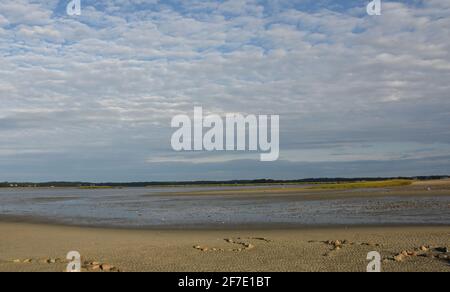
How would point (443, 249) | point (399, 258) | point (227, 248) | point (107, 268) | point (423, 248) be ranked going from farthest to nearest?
point (227, 248) < point (423, 248) < point (443, 249) < point (399, 258) < point (107, 268)

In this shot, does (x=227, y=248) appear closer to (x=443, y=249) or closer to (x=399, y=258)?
(x=399, y=258)

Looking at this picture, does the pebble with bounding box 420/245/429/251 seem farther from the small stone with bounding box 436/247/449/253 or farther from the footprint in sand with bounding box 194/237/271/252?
the footprint in sand with bounding box 194/237/271/252

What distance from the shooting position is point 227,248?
58.0 ft

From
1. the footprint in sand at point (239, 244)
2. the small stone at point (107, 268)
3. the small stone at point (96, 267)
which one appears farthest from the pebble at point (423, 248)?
the small stone at point (96, 267)

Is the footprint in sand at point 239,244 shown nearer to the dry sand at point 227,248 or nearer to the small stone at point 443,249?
the dry sand at point 227,248

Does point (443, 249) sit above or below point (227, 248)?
above

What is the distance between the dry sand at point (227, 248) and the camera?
1391 cm

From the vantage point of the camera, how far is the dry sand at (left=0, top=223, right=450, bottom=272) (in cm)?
1391

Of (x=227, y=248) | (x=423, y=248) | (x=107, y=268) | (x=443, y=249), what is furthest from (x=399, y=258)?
(x=107, y=268)

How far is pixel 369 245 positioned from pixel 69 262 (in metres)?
10.4

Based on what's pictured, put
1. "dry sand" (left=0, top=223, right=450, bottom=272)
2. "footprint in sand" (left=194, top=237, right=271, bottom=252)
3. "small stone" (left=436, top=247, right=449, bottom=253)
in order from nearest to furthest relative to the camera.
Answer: "dry sand" (left=0, top=223, right=450, bottom=272), "small stone" (left=436, top=247, right=449, bottom=253), "footprint in sand" (left=194, top=237, right=271, bottom=252)

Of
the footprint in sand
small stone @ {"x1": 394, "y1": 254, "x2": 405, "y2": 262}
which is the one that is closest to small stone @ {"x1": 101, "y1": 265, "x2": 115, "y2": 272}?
the footprint in sand
